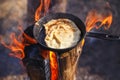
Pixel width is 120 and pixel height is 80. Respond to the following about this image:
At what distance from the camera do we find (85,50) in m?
6.00

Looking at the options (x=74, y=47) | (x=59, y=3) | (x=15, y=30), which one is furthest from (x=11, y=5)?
(x=74, y=47)

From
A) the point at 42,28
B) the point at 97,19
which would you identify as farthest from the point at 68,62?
the point at 97,19

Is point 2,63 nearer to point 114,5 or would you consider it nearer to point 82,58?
point 82,58

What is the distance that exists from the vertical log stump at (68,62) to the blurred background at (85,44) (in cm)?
83

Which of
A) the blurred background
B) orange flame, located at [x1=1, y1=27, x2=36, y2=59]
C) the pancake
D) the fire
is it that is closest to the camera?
the pancake

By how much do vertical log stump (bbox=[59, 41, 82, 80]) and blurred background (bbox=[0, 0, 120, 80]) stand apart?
0.83 meters

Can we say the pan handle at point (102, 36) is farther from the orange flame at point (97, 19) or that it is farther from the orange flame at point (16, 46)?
the orange flame at point (16, 46)

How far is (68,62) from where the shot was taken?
4.55 m

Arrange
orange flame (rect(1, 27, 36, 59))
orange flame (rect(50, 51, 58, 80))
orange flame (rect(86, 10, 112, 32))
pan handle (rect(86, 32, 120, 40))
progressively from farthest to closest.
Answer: orange flame (rect(86, 10, 112, 32)) → pan handle (rect(86, 32, 120, 40)) → orange flame (rect(1, 27, 36, 59)) → orange flame (rect(50, 51, 58, 80))

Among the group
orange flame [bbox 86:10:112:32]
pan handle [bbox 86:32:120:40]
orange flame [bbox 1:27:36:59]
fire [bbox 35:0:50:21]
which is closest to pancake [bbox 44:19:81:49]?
orange flame [bbox 1:27:36:59]

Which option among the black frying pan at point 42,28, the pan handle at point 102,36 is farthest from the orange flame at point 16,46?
the pan handle at point 102,36

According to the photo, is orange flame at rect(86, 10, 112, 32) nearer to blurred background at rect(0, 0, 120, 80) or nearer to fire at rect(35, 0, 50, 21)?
blurred background at rect(0, 0, 120, 80)

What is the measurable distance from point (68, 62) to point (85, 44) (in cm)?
162

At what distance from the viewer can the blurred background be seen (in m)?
5.69
